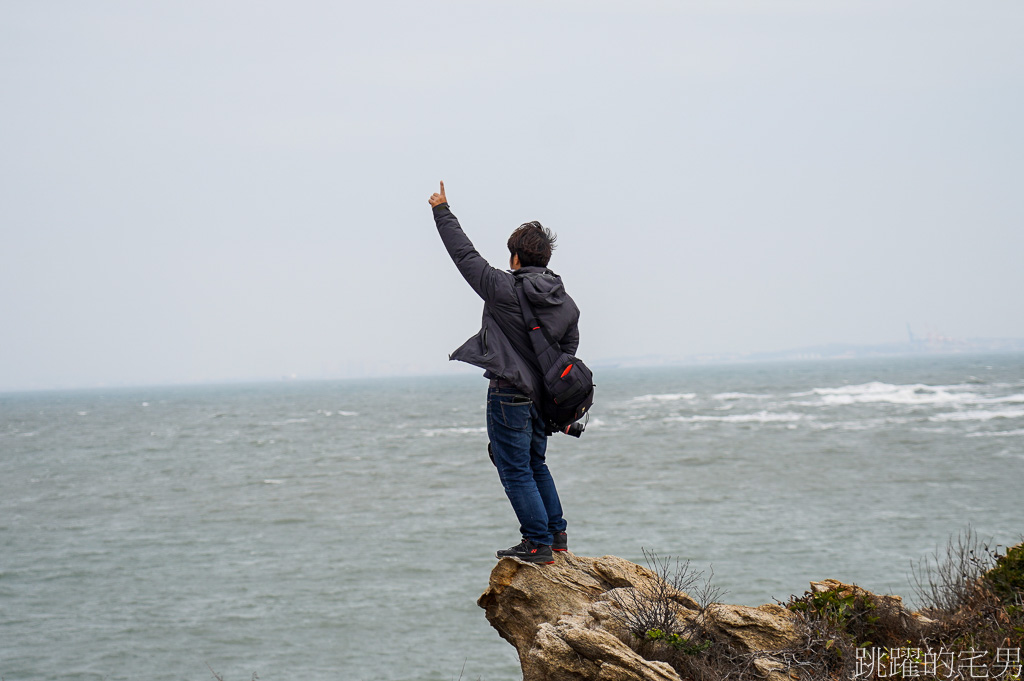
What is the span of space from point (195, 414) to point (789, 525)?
93840mm

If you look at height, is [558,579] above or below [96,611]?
above

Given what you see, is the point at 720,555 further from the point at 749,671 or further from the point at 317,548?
the point at 749,671

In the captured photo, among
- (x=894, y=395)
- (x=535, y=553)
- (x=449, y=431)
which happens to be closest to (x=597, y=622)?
(x=535, y=553)

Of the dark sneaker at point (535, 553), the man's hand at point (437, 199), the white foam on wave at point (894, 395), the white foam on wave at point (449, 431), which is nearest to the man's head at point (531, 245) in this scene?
the man's hand at point (437, 199)

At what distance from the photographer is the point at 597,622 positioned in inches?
222

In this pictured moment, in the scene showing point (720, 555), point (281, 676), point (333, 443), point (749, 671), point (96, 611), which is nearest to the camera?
point (749, 671)

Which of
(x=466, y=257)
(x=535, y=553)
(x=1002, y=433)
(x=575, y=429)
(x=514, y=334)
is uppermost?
(x=466, y=257)

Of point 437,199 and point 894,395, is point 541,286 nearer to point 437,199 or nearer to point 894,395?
point 437,199

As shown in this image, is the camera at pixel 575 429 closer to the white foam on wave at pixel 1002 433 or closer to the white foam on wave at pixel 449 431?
the white foam on wave at pixel 1002 433

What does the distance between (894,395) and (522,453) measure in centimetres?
9145

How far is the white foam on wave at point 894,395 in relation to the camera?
76.4 meters

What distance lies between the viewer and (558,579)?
6.04 m

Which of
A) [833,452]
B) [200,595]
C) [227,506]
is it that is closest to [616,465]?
[833,452]

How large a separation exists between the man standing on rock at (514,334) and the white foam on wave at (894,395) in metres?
77.3
